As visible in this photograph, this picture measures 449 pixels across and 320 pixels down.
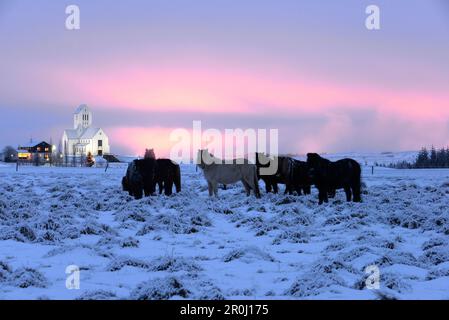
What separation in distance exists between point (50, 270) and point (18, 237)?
2.89 metres

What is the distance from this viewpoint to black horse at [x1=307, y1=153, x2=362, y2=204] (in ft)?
54.6

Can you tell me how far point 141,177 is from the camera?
18.3 metres

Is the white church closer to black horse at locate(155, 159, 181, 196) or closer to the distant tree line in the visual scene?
the distant tree line

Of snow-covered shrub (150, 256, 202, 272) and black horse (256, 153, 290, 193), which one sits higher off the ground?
black horse (256, 153, 290, 193)

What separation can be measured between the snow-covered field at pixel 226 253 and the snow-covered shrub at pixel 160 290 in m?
0.01

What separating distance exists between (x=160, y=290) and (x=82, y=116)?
472 feet

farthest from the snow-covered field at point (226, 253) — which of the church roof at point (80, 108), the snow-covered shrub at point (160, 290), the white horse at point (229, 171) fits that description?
the church roof at point (80, 108)

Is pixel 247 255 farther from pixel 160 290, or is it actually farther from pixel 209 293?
pixel 160 290

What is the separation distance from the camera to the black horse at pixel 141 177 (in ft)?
59.7

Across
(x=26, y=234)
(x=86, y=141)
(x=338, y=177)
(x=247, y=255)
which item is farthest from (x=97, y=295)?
(x=86, y=141)

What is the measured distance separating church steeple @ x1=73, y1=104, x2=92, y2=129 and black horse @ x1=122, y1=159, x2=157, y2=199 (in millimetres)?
129334

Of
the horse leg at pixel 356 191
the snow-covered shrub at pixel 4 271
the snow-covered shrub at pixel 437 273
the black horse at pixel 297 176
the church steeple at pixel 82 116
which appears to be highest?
the church steeple at pixel 82 116

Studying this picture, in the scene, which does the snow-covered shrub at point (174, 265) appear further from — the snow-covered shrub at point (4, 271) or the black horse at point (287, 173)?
the black horse at point (287, 173)

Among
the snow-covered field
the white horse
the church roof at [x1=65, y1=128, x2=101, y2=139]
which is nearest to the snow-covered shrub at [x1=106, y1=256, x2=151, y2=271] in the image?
the snow-covered field
